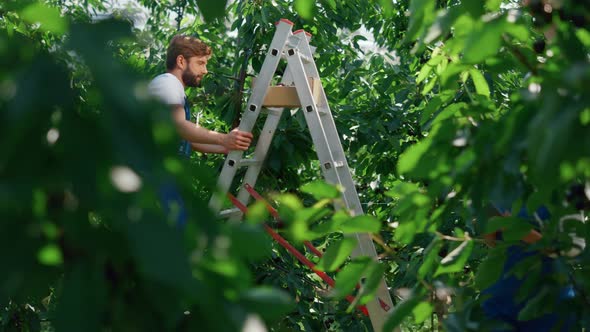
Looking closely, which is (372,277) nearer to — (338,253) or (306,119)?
(338,253)

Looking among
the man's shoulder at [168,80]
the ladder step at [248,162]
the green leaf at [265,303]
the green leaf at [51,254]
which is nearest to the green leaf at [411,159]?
the green leaf at [265,303]

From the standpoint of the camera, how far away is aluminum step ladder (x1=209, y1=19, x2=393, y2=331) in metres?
3.47

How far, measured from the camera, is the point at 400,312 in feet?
4.08

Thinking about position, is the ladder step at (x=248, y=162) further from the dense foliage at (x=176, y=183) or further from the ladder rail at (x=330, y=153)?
the dense foliage at (x=176, y=183)

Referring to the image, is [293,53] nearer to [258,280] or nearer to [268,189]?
[268,189]

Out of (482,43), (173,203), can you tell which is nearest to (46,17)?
(173,203)

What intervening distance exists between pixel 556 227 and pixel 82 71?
95 cm

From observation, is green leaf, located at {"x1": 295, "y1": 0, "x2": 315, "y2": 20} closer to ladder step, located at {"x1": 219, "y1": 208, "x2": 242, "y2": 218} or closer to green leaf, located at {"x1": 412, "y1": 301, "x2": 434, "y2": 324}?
green leaf, located at {"x1": 412, "y1": 301, "x2": 434, "y2": 324}

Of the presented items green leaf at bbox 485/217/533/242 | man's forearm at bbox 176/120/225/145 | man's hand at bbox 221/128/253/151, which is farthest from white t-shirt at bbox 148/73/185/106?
green leaf at bbox 485/217/533/242

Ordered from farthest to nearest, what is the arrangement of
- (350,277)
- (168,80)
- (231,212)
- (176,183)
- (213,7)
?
(231,212), (168,80), (350,277), (213,7), (176,183)

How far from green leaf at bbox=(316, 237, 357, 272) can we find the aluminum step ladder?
6.65 feet

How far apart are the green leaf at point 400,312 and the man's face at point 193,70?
2545 millimetres

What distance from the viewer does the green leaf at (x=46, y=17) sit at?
69cm

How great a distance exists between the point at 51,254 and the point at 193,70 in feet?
10.1
